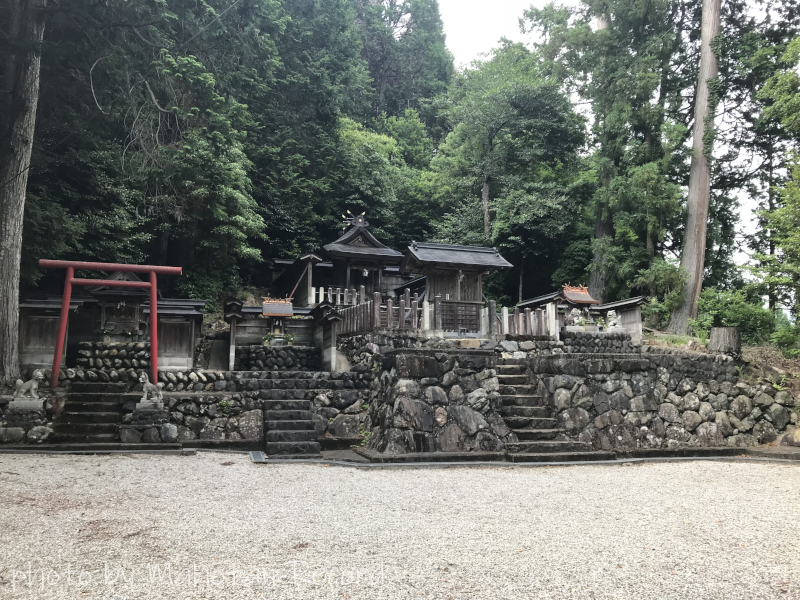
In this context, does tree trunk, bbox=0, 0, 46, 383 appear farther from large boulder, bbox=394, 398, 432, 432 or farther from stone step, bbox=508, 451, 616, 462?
stone step, bbox=508, 451, 616, 462

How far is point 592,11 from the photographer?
26.5 m

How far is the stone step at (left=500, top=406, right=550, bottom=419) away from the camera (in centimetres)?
891

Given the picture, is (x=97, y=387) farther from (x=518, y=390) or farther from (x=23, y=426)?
(x=518, y=390)

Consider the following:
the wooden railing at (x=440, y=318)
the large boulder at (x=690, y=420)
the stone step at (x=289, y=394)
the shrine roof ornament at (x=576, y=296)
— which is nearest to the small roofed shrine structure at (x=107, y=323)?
the wooden railing at (x=440, y=318)

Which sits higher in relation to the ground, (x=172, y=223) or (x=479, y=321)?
(x=172, y=223)

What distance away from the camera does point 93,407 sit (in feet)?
29.9

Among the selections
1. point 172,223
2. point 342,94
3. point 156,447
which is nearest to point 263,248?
point 172,223

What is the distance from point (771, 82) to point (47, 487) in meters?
22.1

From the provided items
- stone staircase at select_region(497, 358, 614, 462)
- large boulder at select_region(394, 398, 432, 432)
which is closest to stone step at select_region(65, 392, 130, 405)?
large boulder at select_region(394, 398, 432, 432)

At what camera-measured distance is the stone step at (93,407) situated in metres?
9.05

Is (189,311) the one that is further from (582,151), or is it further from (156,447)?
(582,151)

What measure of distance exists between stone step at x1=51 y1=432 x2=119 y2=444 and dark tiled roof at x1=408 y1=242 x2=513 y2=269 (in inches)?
457

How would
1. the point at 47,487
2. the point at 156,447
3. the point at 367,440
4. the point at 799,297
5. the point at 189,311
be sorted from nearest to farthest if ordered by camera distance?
the point at 47,487, the point at 156,447, the point at 367,440, the point at 799,297, the point at 189,311

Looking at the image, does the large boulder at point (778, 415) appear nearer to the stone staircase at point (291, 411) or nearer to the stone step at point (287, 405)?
the stone staircase at point (291, 411)
